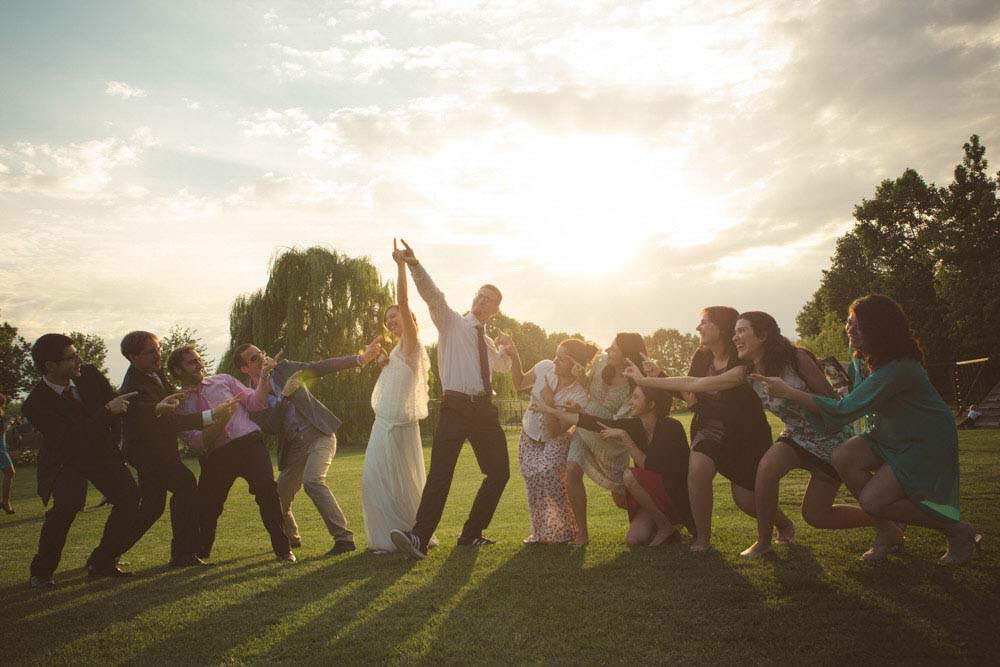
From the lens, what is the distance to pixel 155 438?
21.0 ft

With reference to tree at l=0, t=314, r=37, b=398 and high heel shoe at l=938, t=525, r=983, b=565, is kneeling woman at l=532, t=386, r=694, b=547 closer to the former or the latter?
high heel shoe at l=938, t=525, r=983, b=565

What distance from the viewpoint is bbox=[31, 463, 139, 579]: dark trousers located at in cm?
587

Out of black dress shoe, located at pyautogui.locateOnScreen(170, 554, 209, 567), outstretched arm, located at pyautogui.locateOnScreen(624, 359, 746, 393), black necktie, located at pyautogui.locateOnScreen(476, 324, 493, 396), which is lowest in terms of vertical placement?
black dress shoe, located at pyautogui.locateOnScreen(170, 554, 209, 567)

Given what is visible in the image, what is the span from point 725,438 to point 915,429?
1358 mm

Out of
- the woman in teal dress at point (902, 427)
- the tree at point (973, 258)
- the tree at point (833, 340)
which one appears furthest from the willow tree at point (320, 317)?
the tree at point (833, 340)

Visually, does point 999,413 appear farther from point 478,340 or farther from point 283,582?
point 283,582

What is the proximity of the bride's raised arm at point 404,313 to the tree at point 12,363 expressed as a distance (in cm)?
5014

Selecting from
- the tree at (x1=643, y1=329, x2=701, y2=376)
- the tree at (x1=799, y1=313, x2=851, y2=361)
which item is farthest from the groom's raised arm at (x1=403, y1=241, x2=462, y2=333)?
the tree at (x1=643, y1=329, x2=701, y2=376)

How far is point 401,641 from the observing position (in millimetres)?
3900

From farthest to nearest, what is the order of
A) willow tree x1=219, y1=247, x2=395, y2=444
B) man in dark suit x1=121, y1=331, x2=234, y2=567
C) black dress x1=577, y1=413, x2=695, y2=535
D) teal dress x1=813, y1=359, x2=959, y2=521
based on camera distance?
willow tree x1=219, y1=247, x2=395, y2=444, man in dark suit x1=121, y1=331, x2=234, y2=567, black dress x1=577, y1=413, x2=695, y2=535, teal dress x1=813, y1=359, x2=959, y2=521

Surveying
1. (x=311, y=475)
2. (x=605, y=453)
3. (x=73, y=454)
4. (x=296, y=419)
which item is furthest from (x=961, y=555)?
(x=73, y=454)

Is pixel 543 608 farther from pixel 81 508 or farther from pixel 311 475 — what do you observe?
pixel 81 508

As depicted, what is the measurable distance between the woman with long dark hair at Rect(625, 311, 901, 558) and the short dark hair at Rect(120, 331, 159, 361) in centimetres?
480

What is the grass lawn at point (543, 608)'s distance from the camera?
3.58 m
